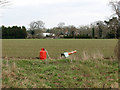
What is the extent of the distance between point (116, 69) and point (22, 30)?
98.1 metres

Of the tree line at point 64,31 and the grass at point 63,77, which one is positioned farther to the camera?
the tree line at point 64,31

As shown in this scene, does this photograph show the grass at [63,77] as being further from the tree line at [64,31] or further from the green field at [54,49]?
the tree line at [64,31]

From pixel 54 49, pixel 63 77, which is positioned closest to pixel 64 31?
pixel 54 49

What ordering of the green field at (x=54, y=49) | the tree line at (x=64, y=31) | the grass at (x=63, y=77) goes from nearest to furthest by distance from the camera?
the grass at (x=63, y=77), the green field at (x=54, y=49), the tree line at (x=64, y=31)

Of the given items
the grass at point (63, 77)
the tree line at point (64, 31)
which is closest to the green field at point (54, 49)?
the grass at point (63, 77)

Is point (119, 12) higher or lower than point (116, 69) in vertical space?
higher

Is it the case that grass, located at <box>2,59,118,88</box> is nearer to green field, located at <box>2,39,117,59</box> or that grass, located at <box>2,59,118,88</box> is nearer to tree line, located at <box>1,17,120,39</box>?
green field, located at <box>2,39,117,59</box>

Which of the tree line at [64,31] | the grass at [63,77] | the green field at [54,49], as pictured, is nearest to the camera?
the grass at [63,77]

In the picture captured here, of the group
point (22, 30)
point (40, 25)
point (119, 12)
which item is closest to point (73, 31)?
point (40, 25)

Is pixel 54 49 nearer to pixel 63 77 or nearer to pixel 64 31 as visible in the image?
pixel 63 77

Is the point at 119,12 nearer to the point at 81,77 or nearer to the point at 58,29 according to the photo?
the point at 81,77

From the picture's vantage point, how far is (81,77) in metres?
7.66

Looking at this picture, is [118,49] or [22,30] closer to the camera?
[118,49]

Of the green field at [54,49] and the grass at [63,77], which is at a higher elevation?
the grass at [63,77]
